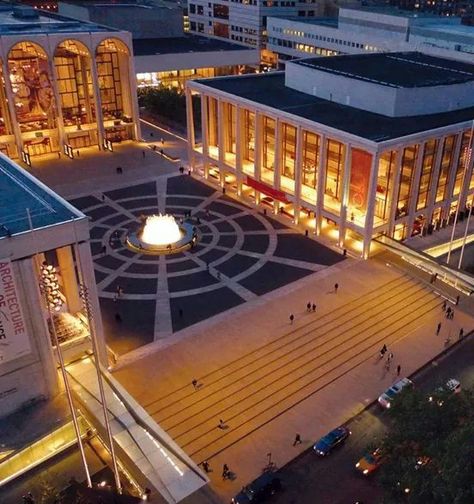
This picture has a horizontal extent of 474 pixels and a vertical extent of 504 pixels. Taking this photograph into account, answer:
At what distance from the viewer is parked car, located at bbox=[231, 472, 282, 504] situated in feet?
102

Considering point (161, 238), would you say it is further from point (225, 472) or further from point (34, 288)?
point (225, 472)

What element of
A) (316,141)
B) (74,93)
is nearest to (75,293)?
(316,141)

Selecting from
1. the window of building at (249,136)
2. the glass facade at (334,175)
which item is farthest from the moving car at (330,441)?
the window of building at (249,136)

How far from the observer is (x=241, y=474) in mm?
33219

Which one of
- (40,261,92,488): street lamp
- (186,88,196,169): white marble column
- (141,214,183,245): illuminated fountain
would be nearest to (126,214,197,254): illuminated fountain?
(141,214,183,245): illuminated fountain

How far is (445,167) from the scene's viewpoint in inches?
2293

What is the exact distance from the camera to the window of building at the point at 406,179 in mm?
53781

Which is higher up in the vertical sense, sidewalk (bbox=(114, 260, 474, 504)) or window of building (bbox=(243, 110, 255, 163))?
window of building (bbox=(243, 110, 255, 163))

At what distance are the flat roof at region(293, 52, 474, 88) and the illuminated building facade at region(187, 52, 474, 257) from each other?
22 cm

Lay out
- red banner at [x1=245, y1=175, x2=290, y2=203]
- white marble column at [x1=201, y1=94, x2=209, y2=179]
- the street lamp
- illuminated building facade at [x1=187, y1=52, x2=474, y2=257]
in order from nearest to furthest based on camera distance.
→ the street lamp, illuminated building facade at [x1=187, y1=52, x2=474, y2=257], red banner at [x1=245, y1=175, x2=290, y2=203], white marble column at [x1=201, y1=94, x2=209, y2=179]

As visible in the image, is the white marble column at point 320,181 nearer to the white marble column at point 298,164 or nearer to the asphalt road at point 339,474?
the white marble column at point 298,164

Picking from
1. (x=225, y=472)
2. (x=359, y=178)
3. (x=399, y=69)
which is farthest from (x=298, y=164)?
(x=225, y=472)

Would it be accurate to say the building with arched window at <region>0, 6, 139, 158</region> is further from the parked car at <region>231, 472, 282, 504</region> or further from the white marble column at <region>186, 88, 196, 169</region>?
the parked car at <region>231, 472, 282, 504</region>

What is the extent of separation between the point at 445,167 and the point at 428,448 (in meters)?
41.1
